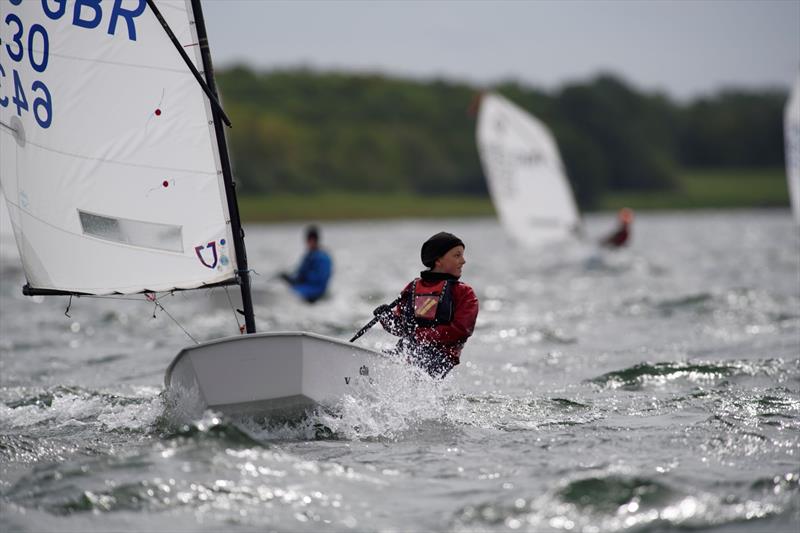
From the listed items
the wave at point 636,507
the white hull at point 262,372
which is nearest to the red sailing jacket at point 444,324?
the white hull at point 262,372

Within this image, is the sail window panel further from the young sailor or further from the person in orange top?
the person in orange top

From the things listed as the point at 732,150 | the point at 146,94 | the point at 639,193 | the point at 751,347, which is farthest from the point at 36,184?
the point at 732,150

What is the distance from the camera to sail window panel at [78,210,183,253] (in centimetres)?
750

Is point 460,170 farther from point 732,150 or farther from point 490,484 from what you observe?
point 490,484

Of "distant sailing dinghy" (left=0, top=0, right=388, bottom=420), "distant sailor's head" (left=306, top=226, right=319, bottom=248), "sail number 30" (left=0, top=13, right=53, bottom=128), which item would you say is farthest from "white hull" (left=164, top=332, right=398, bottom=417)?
"distant sailor's head" (left=306, top=226, right=319, bottom=248)

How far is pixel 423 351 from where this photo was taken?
767 cm

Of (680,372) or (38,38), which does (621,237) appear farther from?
(38,38)

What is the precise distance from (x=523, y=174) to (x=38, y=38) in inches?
851

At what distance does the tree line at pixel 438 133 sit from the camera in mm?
100250

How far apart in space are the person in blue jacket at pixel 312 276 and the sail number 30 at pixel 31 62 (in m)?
8.62

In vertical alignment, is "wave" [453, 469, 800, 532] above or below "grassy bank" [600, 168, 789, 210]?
below

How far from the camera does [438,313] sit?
7.58 metres

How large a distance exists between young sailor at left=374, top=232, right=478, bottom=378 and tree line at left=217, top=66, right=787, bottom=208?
84403mm

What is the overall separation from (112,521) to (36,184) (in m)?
3.13
